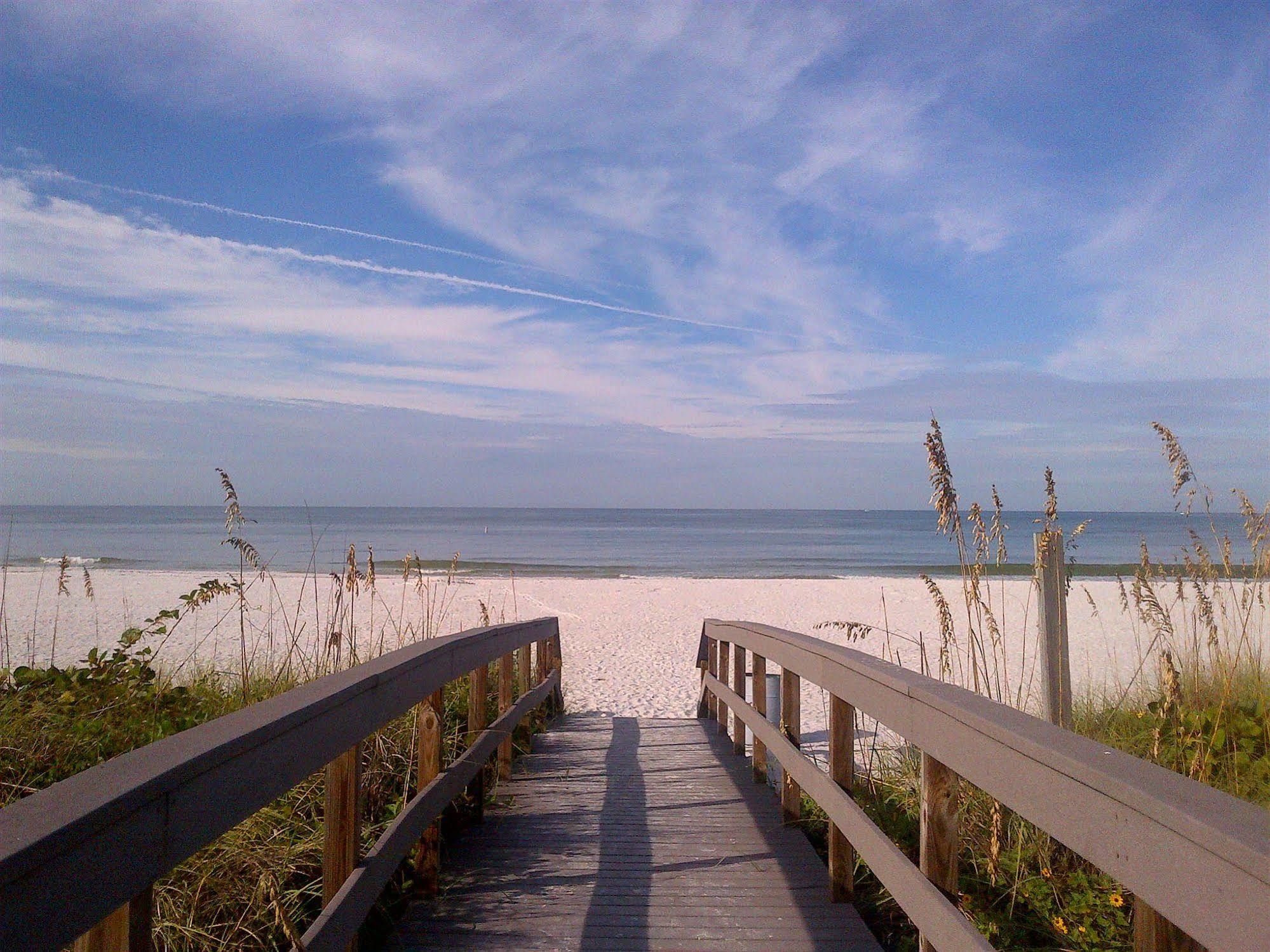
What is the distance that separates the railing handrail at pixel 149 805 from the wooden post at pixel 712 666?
5185mm

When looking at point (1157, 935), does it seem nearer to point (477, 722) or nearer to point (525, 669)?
point (477, 722)

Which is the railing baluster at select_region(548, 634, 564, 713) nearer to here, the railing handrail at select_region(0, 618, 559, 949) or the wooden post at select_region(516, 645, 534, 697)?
the wooden post at select_region(516, 645, 534, 697)

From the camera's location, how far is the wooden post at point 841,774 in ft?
10.3

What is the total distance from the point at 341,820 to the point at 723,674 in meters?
4.61

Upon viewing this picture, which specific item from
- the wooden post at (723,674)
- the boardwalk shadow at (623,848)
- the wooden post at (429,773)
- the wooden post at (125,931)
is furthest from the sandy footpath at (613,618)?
the wooden post at (125,931)

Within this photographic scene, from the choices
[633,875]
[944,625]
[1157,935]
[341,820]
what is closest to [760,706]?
[944,625]

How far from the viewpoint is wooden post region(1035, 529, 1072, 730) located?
4.08 metres

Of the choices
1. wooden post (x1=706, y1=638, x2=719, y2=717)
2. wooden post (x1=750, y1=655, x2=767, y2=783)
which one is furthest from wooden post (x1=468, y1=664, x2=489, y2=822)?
wooden post (x1=706, y1=638, x2=719, y2=717)

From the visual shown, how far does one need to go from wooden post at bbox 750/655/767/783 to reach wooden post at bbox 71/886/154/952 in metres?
3.43

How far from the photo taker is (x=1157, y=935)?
146 centimetres

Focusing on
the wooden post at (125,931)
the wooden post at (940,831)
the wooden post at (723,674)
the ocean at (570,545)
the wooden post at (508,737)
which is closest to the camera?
the wooden post at (125,931)

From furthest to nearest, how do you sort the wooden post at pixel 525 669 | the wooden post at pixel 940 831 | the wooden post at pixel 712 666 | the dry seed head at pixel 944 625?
the wooden post at pixel 712 666
the wooden post at pixel 525 669
the dry seed head at pixel 944 625
the wooden post at pixel 940 831

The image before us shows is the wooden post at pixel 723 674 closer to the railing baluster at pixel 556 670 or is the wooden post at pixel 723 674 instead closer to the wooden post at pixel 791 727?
the railing baluster at pixel 556 670

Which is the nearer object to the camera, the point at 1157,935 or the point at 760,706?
the point at 1157,935
